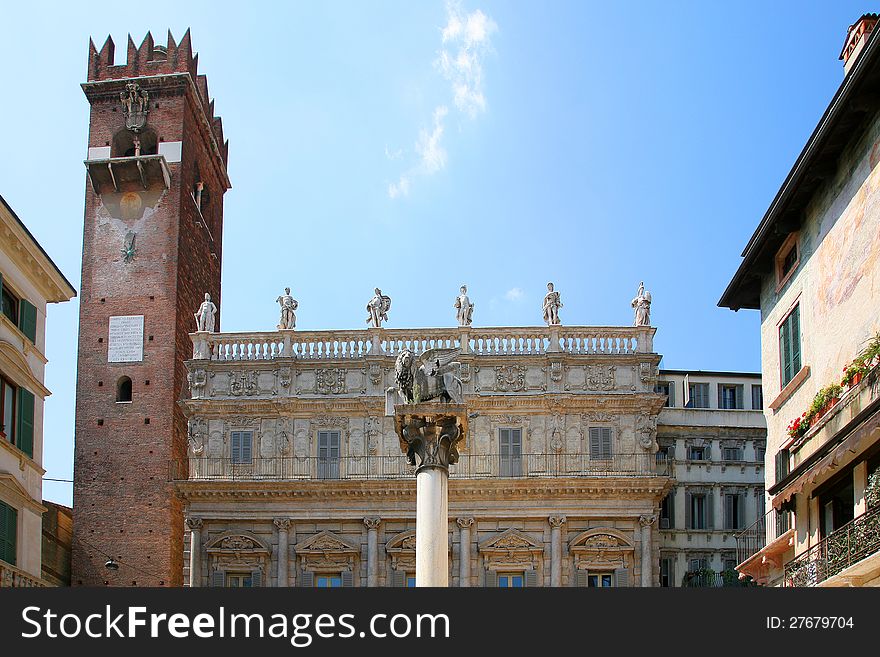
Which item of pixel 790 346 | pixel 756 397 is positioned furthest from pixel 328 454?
pixel 790 346

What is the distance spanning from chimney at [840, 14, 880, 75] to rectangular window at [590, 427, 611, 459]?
2410cm

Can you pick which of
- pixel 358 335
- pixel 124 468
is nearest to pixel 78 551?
pixel 124 468

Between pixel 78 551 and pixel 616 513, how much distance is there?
22.3m

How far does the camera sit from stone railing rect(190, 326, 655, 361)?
2327 inches

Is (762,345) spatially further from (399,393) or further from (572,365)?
(572,365)

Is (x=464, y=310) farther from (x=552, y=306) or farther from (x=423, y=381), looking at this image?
(x=423, y=381)

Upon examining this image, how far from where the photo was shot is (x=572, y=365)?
58656 mm

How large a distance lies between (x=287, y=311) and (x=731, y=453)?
66.5 ft

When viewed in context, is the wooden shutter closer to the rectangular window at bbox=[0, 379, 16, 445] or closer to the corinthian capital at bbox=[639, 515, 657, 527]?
the corinthian capital at bbox=[639, 515, 657, 527]

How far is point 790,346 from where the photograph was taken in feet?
123

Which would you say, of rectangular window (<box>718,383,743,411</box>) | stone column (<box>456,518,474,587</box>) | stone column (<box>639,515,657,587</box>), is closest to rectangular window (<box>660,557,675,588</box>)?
stone column (<box>639,515,657,587</box>)

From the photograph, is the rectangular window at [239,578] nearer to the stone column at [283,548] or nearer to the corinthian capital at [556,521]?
the stone column at [283,548]
